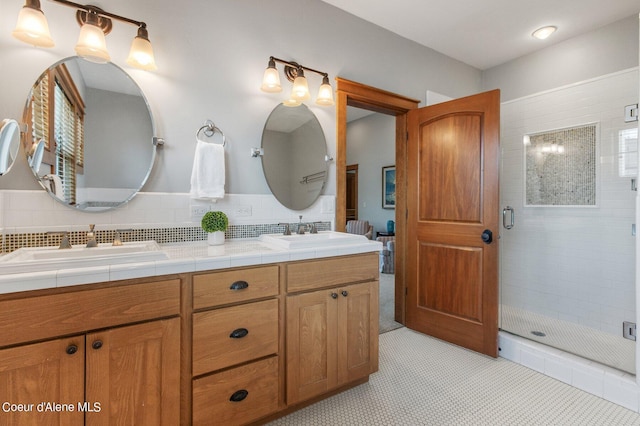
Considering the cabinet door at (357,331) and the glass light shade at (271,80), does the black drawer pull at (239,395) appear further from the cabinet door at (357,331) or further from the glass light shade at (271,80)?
the glass light shade at (271,80)

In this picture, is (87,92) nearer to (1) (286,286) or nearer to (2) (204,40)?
(2) (204,40)

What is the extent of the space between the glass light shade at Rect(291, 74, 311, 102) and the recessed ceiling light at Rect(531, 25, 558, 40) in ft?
7.25

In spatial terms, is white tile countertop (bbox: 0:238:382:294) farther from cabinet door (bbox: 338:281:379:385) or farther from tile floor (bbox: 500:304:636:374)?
tile floor (bbox: 500:304:636:374)

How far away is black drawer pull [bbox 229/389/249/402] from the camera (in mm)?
1466

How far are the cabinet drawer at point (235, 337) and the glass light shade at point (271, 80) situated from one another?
1.38 metres

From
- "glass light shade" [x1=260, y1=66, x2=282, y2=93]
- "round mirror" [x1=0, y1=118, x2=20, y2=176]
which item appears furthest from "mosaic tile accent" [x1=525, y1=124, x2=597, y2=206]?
"round mirror" [x1=0, y1=118, x2=20, y2=176]

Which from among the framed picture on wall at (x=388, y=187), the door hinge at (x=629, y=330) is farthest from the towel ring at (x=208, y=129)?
the framed picture on wall at (x=388, y=187)

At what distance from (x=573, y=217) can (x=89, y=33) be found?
3.72 meters

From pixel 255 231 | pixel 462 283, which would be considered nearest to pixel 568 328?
pixel 462 283

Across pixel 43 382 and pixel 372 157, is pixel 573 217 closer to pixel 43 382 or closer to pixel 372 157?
pixel 43 382

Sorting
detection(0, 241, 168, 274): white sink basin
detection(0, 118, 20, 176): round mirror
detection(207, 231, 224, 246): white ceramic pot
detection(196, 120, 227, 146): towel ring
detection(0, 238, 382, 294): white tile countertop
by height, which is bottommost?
detection(0, 238, 382, 294): white tile countertop

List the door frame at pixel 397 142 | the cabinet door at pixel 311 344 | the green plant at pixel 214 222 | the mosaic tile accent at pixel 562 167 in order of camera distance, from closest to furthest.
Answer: the cabinet door at pixel 311 344 < the green plant at pixel 214 222 < the door frame at pixel 397 142 < the mosaic tile accent at pixel 562 167

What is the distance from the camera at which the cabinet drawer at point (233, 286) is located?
1381 mm

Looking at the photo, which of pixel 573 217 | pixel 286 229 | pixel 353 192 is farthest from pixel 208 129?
pixel 353 192
